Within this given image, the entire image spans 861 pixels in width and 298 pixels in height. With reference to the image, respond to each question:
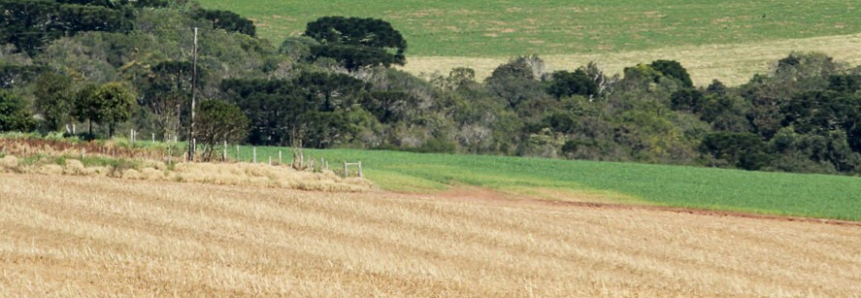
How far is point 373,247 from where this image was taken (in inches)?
1850

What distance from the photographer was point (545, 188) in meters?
76.8

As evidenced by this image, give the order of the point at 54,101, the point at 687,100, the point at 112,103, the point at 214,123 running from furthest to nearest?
the point at 687,100 → the point at 54,101 → the point at 112,103 → the point at 214,123

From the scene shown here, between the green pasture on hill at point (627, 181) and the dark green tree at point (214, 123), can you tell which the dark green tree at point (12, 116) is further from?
the dark green tree at point (214, 123)

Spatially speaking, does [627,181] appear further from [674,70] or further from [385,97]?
[674,70]

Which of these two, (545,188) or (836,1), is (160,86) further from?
(836,1)

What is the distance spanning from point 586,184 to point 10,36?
83847 mm

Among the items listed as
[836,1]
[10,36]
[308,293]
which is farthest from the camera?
[836,1]

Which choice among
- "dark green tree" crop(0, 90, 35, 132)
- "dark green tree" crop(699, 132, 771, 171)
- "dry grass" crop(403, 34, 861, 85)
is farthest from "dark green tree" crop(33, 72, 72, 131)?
"dry grass" crop(403, 34, 861, 85)

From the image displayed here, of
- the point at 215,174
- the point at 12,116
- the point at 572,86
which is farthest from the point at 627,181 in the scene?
the point at 572,86

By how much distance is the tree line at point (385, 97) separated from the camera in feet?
382

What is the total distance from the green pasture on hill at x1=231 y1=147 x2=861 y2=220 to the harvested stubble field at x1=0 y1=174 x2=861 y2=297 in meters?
7.46

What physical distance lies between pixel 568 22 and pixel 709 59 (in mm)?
23611

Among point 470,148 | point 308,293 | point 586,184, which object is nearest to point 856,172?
point 470,148

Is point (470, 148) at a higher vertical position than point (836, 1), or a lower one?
lower
